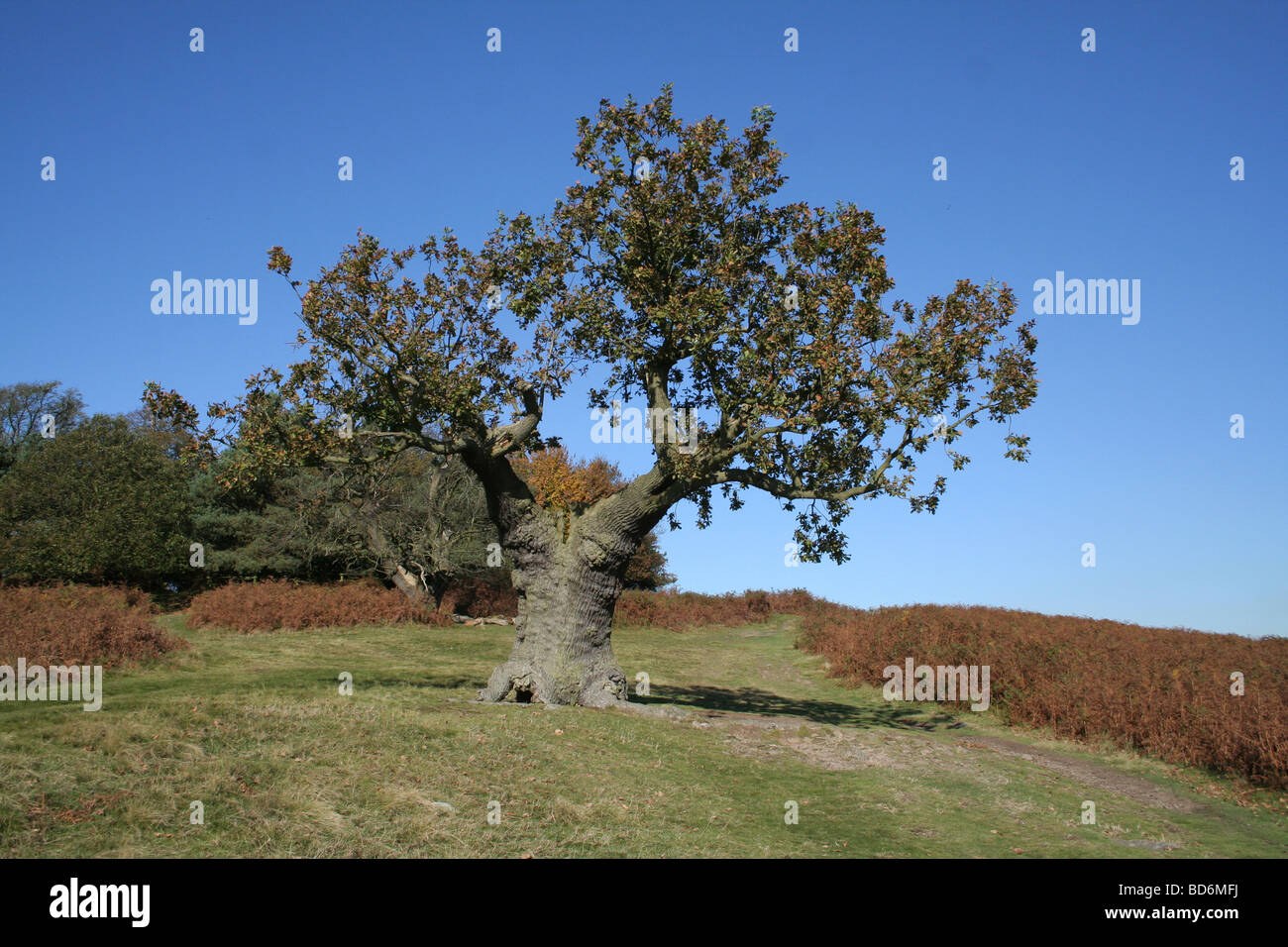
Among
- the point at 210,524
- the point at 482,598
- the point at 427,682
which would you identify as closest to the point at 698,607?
the point at 482,598

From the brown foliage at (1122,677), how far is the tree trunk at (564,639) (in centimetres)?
1057

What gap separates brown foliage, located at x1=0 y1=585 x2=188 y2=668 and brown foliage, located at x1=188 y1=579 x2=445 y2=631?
27.3ft

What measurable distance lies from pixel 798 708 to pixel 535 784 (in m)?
13.2

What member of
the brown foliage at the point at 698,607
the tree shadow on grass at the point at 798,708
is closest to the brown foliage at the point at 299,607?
the brown foliage at the point at 698,607

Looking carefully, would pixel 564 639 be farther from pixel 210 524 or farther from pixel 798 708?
pixel 210 524

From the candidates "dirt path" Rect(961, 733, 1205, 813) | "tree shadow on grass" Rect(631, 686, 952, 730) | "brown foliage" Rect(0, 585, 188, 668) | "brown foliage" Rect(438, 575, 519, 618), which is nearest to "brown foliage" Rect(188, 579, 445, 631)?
"brown foliage" Rect(438, 575, 519, 618)

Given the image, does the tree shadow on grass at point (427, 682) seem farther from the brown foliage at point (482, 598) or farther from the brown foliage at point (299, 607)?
the brown foliage at point (482, 598)

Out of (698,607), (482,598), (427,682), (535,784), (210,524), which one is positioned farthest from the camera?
(698,607)

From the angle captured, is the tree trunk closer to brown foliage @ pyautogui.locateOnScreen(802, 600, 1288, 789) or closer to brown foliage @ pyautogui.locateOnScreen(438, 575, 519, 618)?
brown foliage @ pyautogui.locateOnScreen(802, 600, 1288, 789)

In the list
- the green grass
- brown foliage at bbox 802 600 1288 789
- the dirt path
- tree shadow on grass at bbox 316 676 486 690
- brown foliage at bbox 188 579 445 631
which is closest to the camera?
the green grass

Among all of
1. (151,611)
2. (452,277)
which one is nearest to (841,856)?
(452,277)

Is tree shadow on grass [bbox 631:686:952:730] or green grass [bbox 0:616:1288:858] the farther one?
tree shadow on grass [bbox 631:686:952:730]

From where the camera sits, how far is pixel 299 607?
34.2 metres

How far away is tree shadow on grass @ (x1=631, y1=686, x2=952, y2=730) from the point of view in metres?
21.2
